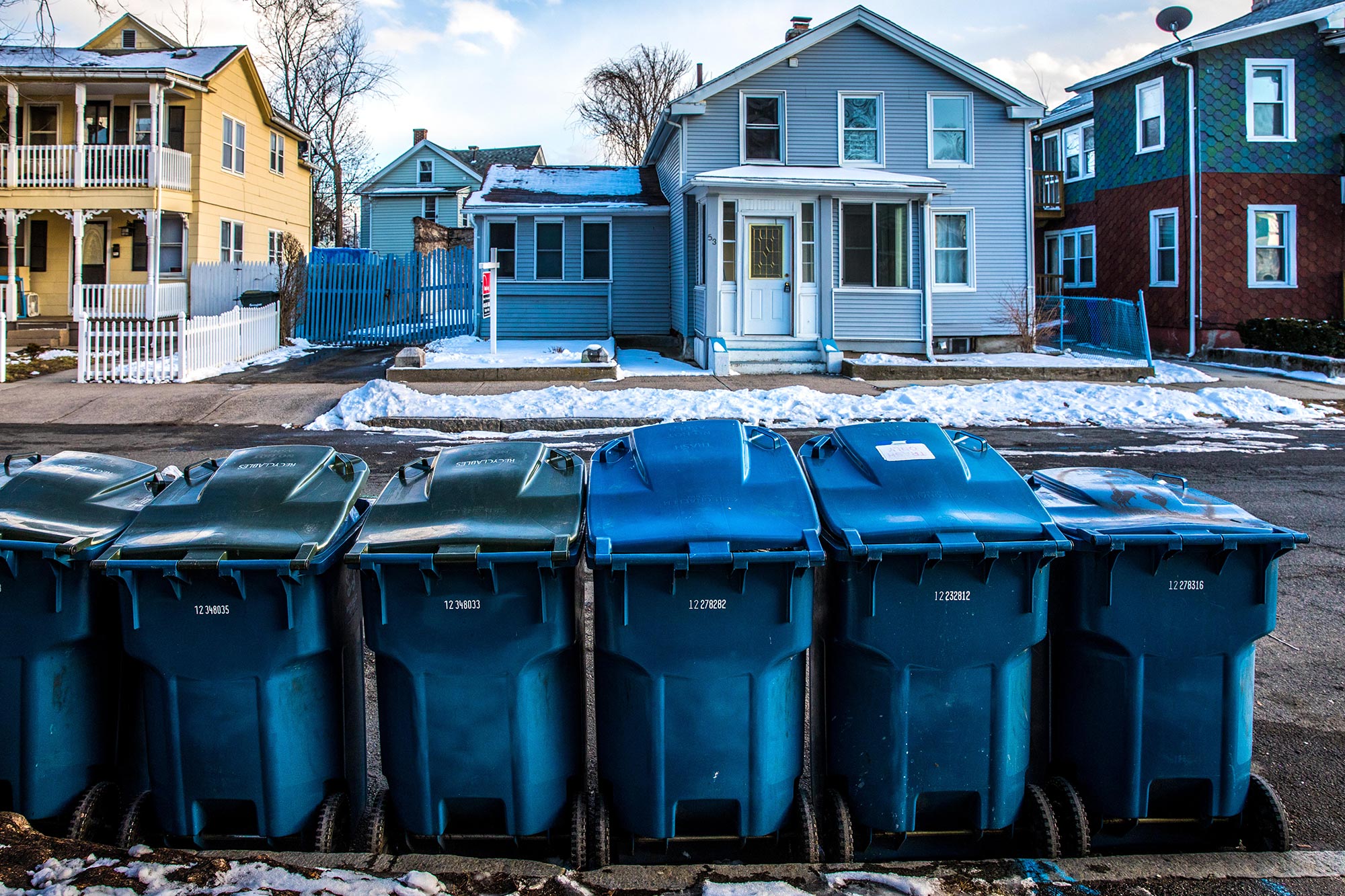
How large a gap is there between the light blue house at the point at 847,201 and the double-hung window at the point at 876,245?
3cm

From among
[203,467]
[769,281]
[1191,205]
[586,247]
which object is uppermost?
[1191,205]

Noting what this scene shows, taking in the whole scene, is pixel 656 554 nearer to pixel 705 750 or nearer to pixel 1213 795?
pixel 705 750

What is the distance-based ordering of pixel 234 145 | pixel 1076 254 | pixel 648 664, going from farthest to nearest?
pixel 234 145, pixel 1076 254, pixel 648 664

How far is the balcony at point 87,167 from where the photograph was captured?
85.3ft

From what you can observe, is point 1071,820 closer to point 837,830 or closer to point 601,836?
point 837,830

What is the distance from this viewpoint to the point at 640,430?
12.5 feet

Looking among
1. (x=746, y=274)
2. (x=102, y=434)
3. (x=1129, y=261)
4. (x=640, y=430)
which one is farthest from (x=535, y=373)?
(x=1129, y=261)

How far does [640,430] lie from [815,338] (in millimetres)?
17305

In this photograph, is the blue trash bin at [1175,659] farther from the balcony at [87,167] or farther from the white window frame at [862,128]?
the balcony at [87,167]

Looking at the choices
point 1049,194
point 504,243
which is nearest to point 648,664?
point 504,243

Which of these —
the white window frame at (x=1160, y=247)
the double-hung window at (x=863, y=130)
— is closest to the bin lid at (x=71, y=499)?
the double-hung window at (x=863, y=130)

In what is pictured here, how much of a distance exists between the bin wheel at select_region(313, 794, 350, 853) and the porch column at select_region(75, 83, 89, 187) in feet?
90.1

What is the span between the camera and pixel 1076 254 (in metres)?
29.2

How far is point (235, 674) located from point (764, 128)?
20438 mm
